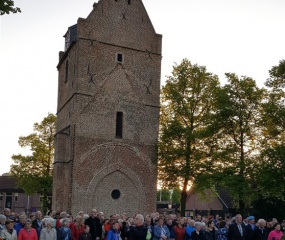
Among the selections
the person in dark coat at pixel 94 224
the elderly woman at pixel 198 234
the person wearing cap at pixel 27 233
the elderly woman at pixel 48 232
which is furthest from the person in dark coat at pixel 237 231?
the person wearing cap at pixel 27 233

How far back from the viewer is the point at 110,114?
3011 centimetres

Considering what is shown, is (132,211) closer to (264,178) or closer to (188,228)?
(264,178)

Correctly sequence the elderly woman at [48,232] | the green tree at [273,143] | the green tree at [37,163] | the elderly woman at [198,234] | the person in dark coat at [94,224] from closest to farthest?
the elderly woman at [48,232] < the elderly woman at [198,234] < the person in dark coat at [94,224] < the green tree at [273,143] < the green tree at [37,163]

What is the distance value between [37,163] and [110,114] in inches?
737

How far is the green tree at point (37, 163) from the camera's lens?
148 feet

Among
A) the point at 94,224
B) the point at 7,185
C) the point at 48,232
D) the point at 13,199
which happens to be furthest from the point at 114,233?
the point at 7,185

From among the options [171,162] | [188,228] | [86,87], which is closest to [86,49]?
[86,87]

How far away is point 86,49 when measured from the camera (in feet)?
98.2

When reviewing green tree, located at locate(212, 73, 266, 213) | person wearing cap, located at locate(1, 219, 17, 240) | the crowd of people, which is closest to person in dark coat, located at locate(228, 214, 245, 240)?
the crowd of people

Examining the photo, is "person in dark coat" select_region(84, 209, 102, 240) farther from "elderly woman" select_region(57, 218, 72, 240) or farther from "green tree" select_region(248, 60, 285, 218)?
"green tree" select_region(248, 60, 285, 218)

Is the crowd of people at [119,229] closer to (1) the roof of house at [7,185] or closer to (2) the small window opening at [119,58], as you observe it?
(2) the small window opening at [119,58]

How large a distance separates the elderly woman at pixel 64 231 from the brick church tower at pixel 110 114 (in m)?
14.0

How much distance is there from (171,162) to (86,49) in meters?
9.61

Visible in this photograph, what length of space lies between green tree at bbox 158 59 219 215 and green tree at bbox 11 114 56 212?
662 inches
